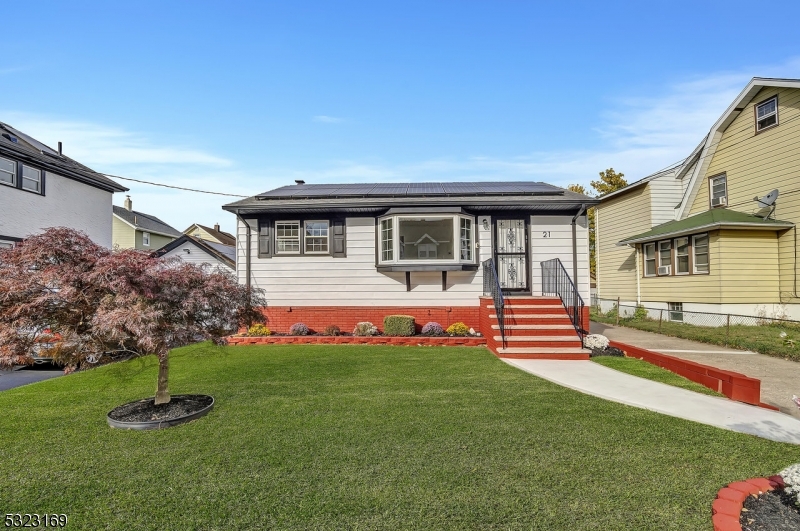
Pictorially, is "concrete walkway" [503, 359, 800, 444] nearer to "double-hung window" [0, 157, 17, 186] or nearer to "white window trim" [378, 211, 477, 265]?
"white window trim" [378, 211, 477, 265]

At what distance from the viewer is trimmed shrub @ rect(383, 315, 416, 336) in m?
9.41

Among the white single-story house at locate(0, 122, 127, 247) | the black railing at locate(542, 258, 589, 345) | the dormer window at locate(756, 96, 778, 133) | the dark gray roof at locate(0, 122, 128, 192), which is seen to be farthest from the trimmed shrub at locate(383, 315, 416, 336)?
the dark gray roof at locate(0, 122, 128, 192)

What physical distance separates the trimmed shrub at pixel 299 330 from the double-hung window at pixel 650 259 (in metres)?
14.1

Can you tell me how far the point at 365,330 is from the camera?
9555mm

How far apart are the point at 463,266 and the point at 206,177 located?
1321 cm

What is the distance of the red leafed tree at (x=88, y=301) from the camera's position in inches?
145

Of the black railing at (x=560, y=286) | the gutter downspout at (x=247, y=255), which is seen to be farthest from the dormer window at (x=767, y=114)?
the gutter downspout at (x=247, y=255)

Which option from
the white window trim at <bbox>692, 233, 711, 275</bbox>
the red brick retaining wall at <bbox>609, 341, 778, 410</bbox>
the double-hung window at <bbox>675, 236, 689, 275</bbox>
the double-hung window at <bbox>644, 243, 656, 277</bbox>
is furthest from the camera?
the double-hung window at <bbox>644, 243, 656, 277</bbox>

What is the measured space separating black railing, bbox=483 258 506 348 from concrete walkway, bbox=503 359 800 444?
1143mm

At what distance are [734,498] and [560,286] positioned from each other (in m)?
7.25

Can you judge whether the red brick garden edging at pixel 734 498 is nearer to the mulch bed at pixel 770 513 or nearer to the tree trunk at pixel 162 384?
the mulch bed at pixel 770 513

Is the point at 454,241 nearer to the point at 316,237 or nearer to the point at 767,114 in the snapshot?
the point at 316,237

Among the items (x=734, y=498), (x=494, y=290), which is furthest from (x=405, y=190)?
(x=734, y=498)

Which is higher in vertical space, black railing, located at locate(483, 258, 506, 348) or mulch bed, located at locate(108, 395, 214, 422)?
black railing, located at locate(483, 258, 506, 348)
